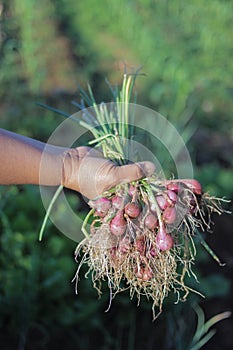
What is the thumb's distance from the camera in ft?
3.56

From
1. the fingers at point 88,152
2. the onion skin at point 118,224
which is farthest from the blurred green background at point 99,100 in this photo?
the onion skin at point 118,224

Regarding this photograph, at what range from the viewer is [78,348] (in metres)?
2.19

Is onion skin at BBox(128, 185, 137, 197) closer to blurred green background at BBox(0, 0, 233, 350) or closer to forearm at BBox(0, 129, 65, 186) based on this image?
forearm at BBox(0, 129, 65, 186)

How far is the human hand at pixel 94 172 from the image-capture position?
109 cm

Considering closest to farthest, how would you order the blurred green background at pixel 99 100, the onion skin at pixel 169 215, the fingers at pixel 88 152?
the onion skin at pixel 169 215 < the fingers at pixel 88 152 < the blurred green background at pixel 99 100

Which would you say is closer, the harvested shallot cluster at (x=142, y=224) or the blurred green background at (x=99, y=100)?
the harvested shallot cluster at (x=142, y=224)

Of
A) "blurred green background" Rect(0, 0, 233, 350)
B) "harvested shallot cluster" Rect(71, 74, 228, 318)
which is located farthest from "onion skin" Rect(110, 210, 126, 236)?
"blurred green background" Rect(0, 0, 233, 350)

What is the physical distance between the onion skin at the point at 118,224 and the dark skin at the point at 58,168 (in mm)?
63

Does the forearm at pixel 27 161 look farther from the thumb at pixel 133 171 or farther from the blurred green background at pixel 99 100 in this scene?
the blurred green background at pixel 99 100

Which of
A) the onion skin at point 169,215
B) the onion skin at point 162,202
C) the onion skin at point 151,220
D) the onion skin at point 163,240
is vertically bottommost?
the onion skin at point 163,240

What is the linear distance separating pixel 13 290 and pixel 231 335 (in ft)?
3.17

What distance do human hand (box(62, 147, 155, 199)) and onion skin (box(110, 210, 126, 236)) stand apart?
62mm

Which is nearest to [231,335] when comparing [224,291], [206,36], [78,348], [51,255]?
[224,291]

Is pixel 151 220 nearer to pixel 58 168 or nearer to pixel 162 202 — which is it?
pixel 162 202
